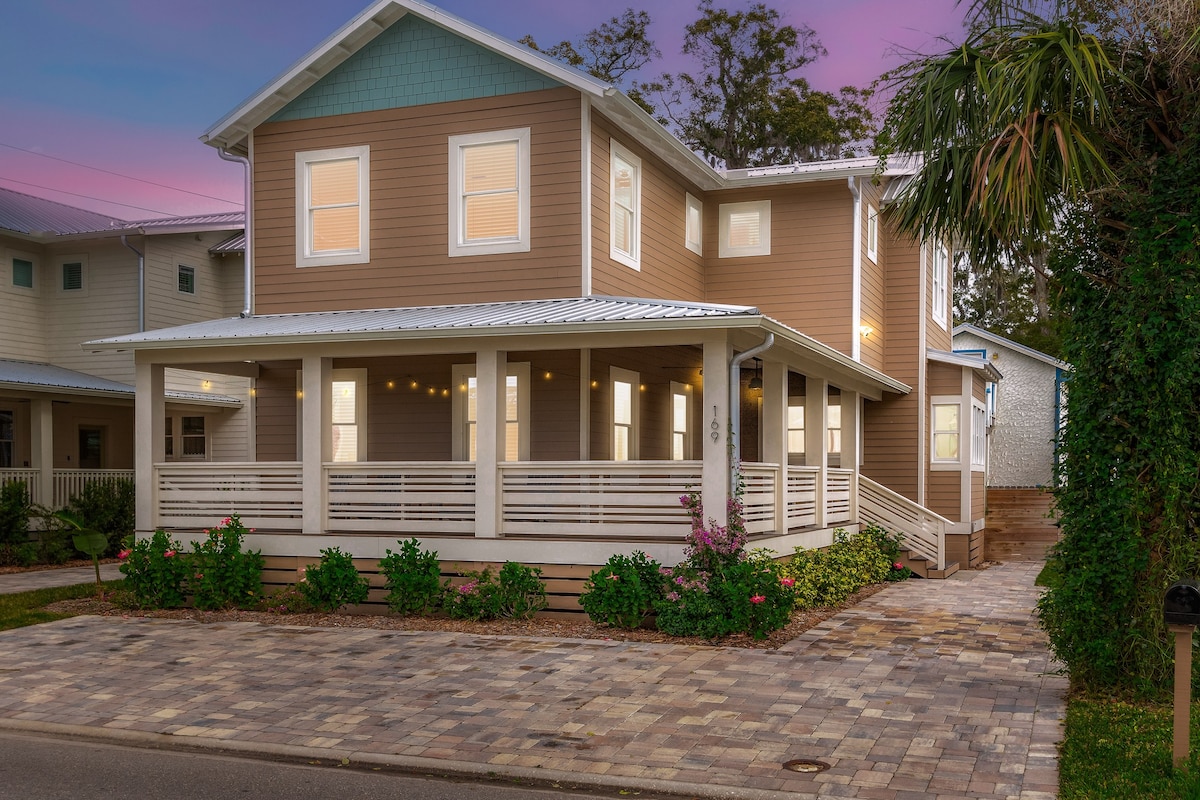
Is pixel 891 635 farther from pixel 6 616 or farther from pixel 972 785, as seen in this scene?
pixel 6 616

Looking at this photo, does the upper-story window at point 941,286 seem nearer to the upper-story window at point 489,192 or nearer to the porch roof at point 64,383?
the upper-story window at point 489,192

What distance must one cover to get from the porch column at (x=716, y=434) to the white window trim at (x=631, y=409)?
4419 millimetres

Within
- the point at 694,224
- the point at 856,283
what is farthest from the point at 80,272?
the point at 856,283

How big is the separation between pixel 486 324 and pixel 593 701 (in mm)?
5294

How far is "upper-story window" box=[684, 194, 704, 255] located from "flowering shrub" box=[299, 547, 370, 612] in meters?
8.68

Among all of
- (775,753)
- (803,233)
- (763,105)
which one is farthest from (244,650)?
(763,105)

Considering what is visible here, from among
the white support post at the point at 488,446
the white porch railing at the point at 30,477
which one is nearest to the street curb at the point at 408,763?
the white support post at the point at 488,446

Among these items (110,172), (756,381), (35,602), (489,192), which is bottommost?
(35,602)

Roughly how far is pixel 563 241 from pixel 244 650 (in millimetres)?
6835

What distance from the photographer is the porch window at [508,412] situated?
15.2 metres

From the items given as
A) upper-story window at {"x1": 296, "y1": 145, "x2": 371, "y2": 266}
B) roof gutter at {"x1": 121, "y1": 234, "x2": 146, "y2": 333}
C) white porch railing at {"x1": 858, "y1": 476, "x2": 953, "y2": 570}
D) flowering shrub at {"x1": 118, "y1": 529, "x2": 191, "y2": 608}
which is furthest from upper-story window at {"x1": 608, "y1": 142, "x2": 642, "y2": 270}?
roof gutter at {"x1": 121, "y1": 234, "x2": 146, "y2": 333}

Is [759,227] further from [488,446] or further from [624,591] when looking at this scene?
[624,591]

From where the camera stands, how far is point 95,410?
78.1 ft

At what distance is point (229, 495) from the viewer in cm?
1436
